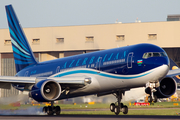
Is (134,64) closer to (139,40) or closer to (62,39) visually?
(139,40)

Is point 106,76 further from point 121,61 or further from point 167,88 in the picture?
point 167,88

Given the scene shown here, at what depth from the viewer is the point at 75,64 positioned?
2973 cm

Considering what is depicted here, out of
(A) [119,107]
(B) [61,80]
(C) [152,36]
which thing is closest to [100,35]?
(C) [152,36]

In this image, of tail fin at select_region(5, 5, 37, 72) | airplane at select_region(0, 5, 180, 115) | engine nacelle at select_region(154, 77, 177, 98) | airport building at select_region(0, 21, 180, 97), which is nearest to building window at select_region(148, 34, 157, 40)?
airport building at select_region(0, 21, 180, 97)

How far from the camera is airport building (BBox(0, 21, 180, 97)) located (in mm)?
64312

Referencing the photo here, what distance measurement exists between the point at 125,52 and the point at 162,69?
3.41 metres

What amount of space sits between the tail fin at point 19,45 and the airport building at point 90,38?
30345 mm

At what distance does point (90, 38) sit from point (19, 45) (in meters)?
32.4

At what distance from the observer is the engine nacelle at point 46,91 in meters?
25.9

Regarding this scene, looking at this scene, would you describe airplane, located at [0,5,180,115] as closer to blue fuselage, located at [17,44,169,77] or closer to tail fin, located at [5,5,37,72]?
blue fuselage, located at [17,44,169,77]

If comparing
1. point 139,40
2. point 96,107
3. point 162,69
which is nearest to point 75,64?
point 162,69

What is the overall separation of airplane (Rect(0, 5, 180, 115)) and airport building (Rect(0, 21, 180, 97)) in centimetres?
3504

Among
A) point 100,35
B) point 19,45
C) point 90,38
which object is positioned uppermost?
point 100,35

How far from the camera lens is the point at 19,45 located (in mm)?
37469
